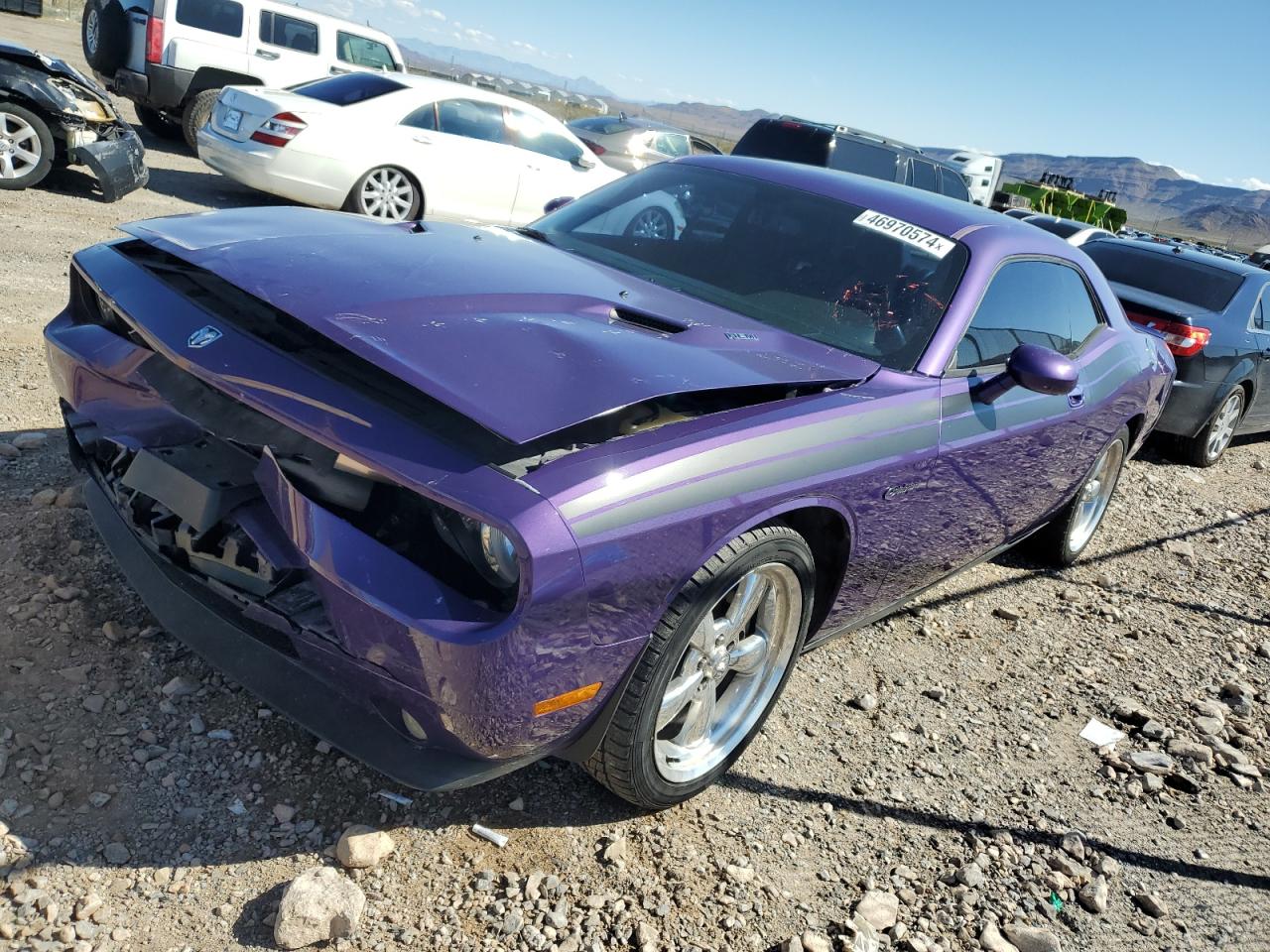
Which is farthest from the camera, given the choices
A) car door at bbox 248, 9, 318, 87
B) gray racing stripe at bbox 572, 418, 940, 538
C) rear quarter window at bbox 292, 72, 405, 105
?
car door at bbox 248, 9, 318, 87

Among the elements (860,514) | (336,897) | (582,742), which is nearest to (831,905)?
(582,742)

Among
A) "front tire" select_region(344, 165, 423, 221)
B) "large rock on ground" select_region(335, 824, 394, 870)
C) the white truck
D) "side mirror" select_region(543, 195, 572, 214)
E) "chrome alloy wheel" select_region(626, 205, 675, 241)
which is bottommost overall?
"large rock on ground" select_region(335, 824, 394, 870)

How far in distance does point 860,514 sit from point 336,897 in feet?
5.31

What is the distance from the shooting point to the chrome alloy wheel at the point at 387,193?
8.70 meters

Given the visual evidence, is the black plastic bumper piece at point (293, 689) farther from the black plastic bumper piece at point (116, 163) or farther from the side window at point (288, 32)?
the side window at point (288, 32)

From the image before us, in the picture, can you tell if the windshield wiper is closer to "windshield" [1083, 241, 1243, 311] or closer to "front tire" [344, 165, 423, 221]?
"front tire" [344, 165, 423, 221]

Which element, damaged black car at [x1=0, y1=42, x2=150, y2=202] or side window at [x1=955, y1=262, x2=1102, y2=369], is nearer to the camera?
side window at [x1=955, y1=262, x2=1102, y2=369]

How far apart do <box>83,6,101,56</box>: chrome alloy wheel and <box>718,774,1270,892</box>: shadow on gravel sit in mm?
11722

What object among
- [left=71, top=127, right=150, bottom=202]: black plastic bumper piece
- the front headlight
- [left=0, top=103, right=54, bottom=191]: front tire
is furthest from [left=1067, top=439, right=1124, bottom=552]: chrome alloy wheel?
[left=0, top=103, right=54, bottom=191]: front tire

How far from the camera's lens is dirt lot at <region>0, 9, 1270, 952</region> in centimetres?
213

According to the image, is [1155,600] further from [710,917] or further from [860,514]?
[710,917]

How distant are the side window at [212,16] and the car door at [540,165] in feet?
13.0

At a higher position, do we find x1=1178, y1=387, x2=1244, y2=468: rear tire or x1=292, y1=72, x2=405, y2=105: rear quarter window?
x1=292, y1=72, x2=405, y2=105: rear quarter window

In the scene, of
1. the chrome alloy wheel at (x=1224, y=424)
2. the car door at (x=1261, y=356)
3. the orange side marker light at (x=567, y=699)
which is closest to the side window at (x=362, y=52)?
the car door at (x=1261, y=356)
